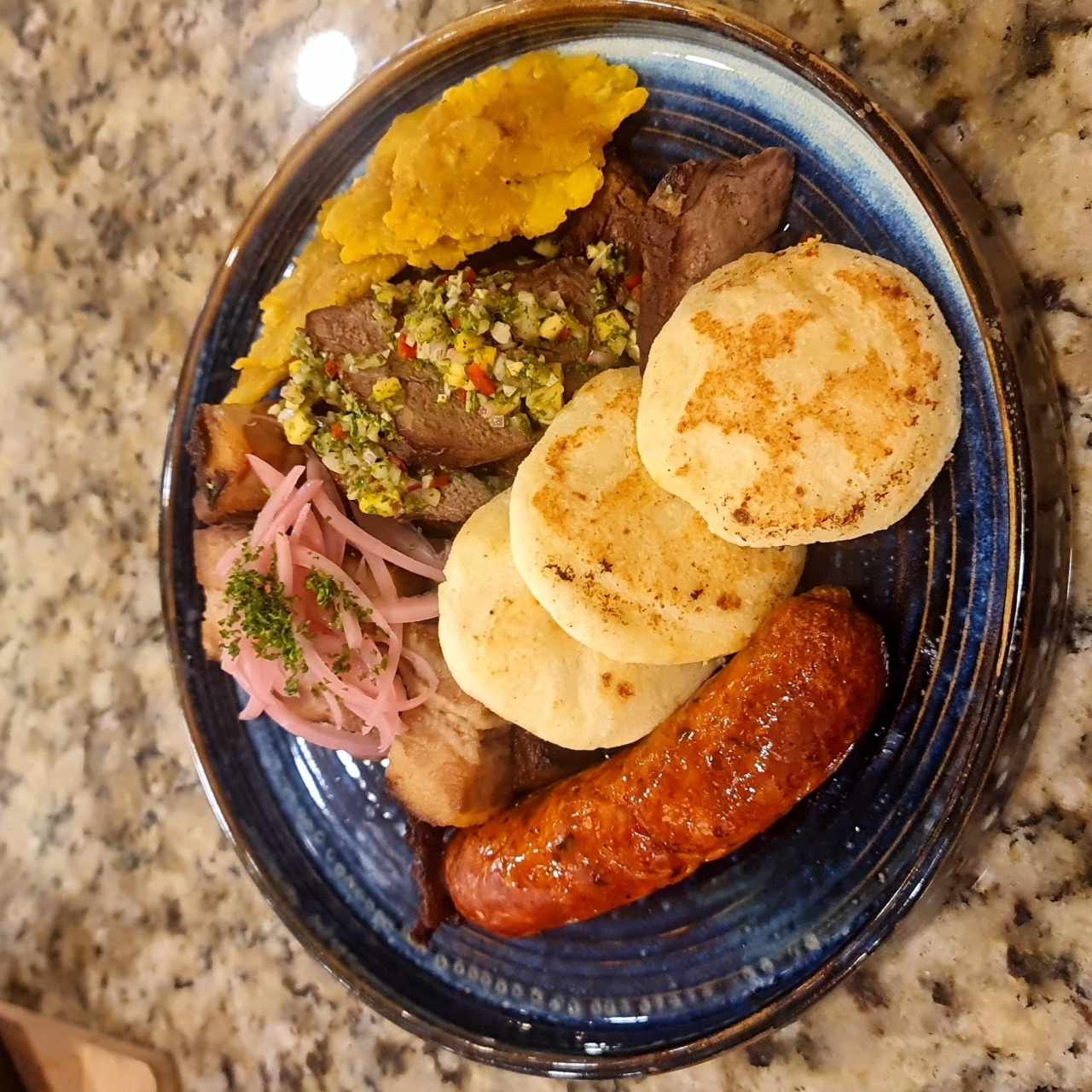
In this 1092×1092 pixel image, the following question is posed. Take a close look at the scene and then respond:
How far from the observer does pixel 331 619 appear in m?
2.28

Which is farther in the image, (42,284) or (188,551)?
(42,284)

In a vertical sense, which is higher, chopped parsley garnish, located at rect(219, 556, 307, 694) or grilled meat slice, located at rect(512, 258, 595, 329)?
grilled meat slice, located at rect(512, 258, 595, 329)

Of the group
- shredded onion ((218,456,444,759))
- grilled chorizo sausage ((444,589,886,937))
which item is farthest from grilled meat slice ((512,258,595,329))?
grilled chorizo sausage ((444,589,886,937))

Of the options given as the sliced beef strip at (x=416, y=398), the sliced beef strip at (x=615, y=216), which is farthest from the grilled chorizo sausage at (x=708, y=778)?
the sliced beef strip at (x=615, y=216)

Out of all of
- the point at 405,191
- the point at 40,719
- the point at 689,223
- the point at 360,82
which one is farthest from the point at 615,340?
the point at 40,719

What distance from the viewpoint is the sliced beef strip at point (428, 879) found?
7.38 feet

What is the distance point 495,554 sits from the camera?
2107mm

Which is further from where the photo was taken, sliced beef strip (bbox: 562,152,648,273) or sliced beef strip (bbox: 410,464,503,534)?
sliced beef strip (bbox: 410,464,503,534)

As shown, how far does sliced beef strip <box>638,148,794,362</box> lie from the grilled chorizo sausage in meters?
0.70

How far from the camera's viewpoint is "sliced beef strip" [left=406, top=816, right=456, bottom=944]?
225 centimetres

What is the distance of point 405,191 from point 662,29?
633 mm

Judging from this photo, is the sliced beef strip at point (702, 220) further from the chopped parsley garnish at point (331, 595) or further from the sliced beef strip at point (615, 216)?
the chopped parsley garnish at point (331, 595)

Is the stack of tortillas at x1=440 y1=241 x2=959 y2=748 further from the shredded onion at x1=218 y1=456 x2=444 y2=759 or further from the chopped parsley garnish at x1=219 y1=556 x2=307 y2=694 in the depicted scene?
the chopped parsley garnish at x1=219 y1=556 x2=307 y2=694

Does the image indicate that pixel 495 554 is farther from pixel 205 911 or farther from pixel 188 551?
pixel 205 911
